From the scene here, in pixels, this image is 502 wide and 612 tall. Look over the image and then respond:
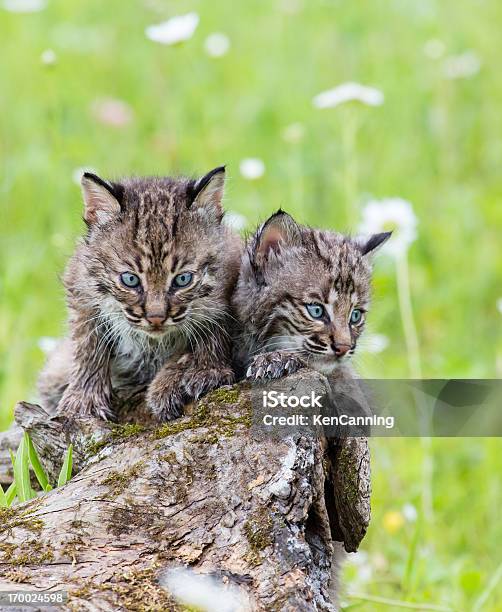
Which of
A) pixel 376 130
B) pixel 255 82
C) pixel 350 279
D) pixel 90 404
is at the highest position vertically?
pixel 255 82

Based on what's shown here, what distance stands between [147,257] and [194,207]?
1.37ft

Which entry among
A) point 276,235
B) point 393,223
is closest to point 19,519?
point 276,235

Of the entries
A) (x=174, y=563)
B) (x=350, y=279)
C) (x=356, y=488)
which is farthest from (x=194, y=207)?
(x=174, y=563)

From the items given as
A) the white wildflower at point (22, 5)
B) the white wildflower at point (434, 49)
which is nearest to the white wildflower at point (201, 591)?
the white wildflower at point (434, 49)

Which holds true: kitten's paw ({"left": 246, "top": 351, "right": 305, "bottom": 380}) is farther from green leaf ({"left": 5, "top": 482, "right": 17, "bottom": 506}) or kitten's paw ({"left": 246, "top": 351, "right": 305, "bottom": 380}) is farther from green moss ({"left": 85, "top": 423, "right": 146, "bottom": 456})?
green leaf ({"left": 5, "top": 482, "right": 17, "bottom": 506})

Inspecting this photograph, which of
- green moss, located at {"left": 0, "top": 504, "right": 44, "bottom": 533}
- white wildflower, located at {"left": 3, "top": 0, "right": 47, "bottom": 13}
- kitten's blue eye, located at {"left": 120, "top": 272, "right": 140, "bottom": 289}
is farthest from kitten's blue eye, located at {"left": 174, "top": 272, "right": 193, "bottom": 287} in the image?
white wildflower, located at {"left": 3, "top": 0, "right": 47, "bottom": 13}

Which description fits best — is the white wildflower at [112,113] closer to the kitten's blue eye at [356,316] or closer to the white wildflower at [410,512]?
the white wildflower at [410,512]

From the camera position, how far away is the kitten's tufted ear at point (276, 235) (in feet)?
16.5

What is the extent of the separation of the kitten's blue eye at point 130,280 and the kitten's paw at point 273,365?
737 millimetres

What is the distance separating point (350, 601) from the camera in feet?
17.3

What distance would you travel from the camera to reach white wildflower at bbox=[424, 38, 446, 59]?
10180 mm

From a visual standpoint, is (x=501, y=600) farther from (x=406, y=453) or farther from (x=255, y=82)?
(x=255, y=82)

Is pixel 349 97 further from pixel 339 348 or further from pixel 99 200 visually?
pixel 339 348

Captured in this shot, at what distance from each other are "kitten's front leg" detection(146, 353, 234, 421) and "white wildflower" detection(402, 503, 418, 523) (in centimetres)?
168
